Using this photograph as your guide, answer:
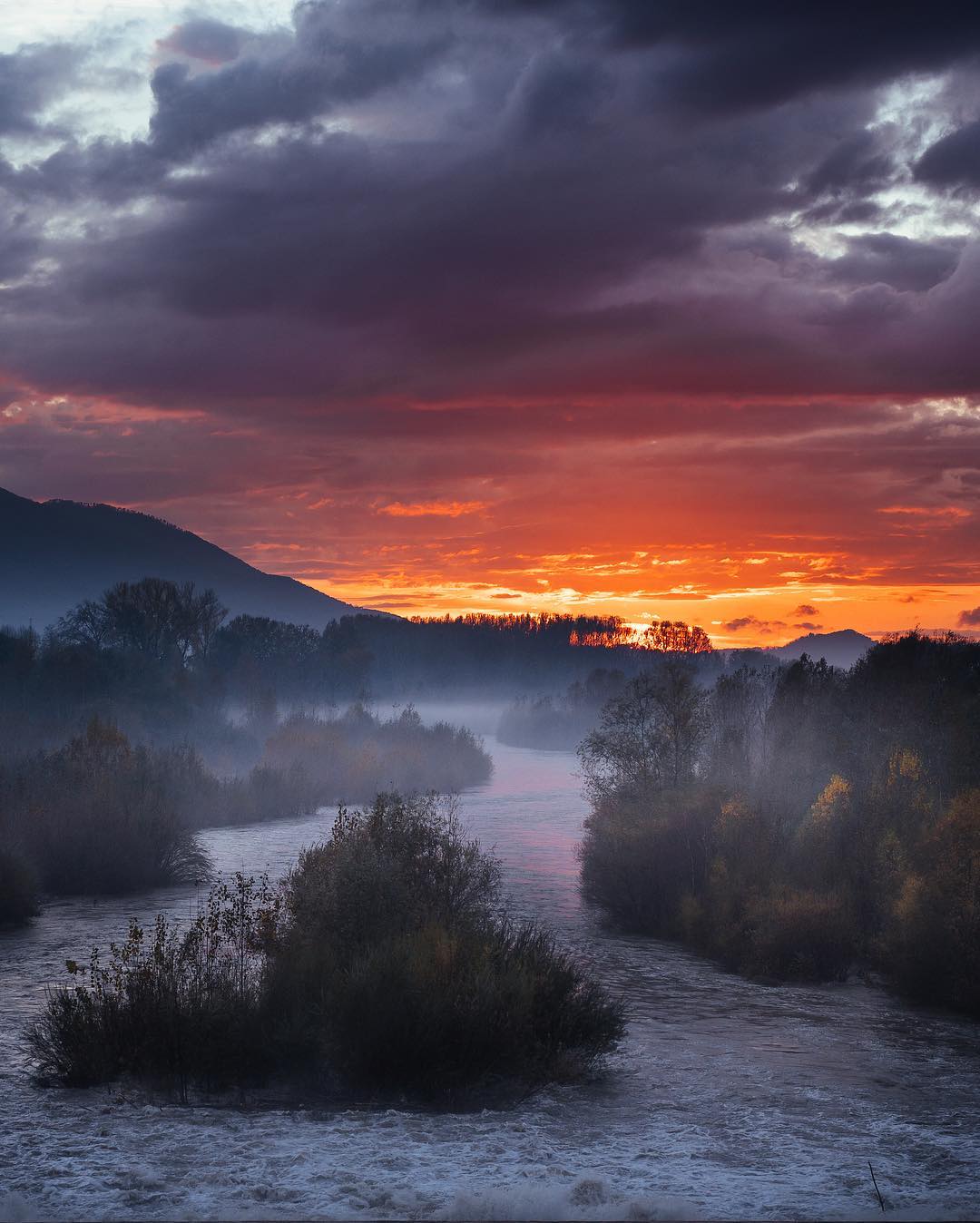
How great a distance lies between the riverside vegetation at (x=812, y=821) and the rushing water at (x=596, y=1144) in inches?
242

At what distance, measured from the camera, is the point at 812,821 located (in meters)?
36.2

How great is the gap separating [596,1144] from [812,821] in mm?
24749

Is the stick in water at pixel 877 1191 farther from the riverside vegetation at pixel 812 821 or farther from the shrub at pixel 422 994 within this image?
the riverside vegetation at pixel 812 821

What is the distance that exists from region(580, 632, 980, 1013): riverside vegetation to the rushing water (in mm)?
6148

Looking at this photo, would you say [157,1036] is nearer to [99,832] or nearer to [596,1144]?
[596,1144]

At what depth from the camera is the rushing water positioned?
1123 cm

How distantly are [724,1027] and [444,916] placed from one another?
6.21 metres

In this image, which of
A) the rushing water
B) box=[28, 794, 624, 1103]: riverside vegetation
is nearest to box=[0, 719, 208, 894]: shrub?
the rushing water

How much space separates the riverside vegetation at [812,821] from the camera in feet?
92.6

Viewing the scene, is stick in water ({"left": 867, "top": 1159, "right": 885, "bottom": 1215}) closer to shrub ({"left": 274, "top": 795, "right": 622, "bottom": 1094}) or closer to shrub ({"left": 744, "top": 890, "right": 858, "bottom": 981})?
shrub ({"left": 274, "top": 795, "right": 622, "bottom": 1094})

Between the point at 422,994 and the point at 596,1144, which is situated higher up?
the point at 422,994

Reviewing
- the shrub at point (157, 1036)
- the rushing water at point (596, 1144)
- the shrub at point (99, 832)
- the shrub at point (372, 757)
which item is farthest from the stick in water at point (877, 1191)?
the shrub at point (372, 757)

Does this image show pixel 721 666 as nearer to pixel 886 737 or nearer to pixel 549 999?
pixel 886 737

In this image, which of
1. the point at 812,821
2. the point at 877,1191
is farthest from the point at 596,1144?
the point at 812,821
